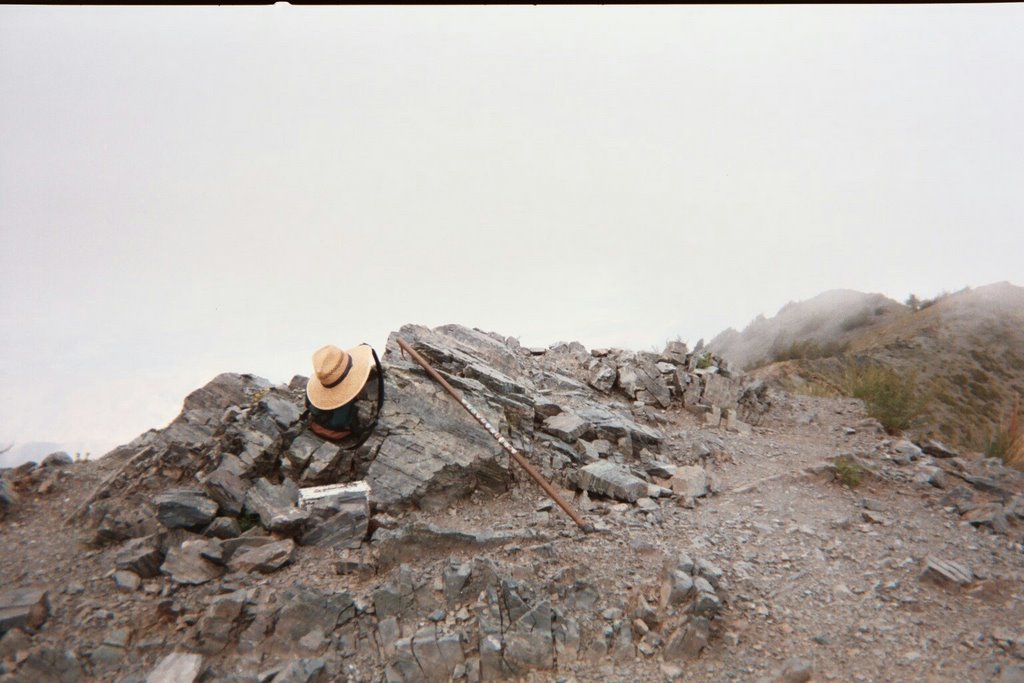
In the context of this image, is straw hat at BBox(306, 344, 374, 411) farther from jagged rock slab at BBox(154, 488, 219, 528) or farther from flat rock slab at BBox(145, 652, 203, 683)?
flat rock slab at BBox(145, 652, 203, 683)

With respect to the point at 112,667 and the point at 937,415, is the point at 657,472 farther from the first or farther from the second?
the point at 937,415

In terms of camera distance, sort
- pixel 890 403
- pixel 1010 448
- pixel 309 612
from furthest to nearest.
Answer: pixel 890 403
pixel 1010 448
pixel 309 612

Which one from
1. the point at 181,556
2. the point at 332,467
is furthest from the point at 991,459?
the point at 181,556

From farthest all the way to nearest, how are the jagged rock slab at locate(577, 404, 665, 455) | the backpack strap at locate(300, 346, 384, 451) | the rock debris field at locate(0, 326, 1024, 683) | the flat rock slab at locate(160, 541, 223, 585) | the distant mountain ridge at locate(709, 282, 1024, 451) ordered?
the distant mountain ridge at locate(709, 282, 1024, 451)
the jagged rock slab at locate(577, 404, 665, 455)
the backpack strap at locate(300, 346, 384, 451)
the flat rock slab at locate(160, 541, 223, 585)
the rock debris field at locate(0, 326, 1024, 683)

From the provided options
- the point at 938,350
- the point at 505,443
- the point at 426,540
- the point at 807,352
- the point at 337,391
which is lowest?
the point at 807,352

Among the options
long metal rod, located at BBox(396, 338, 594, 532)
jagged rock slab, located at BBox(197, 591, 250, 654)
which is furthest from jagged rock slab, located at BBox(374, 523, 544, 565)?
jagged rock slab, located at BBox(197, 591, 250, 654)

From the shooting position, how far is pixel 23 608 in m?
5.15

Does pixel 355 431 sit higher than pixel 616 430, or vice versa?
pixel 355 431

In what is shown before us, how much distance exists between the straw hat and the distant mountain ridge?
12843mm

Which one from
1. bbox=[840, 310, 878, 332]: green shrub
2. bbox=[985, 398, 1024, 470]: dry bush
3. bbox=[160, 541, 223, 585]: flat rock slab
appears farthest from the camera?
bbox=[840, 310, 878, 332]: green shrub

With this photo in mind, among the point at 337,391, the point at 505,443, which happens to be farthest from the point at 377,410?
the point at 505,443

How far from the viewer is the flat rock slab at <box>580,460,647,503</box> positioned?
7.21 metres

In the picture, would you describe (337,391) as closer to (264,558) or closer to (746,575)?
(264,558)

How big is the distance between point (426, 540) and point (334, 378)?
7.34 feet
